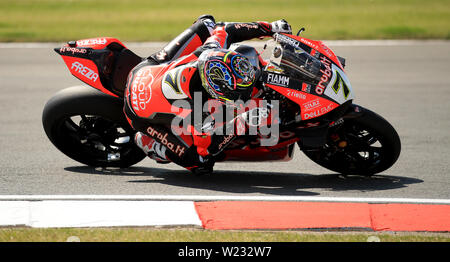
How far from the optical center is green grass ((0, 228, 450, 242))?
518 centimetres

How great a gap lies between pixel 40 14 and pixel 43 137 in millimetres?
10975

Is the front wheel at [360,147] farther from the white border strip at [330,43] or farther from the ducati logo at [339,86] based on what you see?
the white border strip at [330,43]

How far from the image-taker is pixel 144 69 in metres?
6.59

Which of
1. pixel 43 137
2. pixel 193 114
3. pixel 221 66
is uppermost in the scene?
pixel 221 66

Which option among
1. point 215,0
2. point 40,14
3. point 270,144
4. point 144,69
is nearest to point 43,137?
point 144,69

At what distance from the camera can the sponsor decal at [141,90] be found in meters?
6.41

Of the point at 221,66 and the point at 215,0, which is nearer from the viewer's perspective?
the point at 221,66

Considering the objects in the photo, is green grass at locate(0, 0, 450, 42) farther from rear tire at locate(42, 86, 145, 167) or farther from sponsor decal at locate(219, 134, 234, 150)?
sponsor decal at locate(219, 134, 234, 150)

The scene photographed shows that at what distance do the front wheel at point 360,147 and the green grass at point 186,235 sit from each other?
1.27m

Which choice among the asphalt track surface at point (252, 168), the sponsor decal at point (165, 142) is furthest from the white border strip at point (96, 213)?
the sponsor decal at point (165, 142)

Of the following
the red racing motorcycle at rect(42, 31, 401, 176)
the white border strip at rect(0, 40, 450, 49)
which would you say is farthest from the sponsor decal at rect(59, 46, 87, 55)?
the white border strip at rect(0, 40, 450, 49)

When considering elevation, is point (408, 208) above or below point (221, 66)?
below

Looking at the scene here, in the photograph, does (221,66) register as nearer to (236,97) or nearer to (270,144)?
(236,97)

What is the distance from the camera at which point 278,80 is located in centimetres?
610
